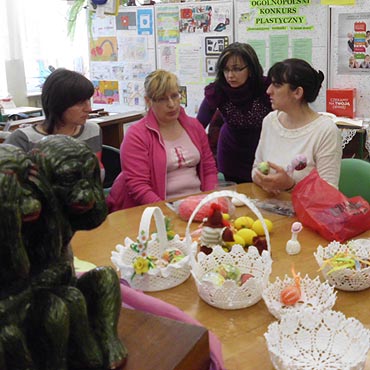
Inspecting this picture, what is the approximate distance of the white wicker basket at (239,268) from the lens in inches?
48.9

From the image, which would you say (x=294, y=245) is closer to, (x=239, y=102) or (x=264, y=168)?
(x=264, y=168)

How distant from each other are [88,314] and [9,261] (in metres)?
0.18

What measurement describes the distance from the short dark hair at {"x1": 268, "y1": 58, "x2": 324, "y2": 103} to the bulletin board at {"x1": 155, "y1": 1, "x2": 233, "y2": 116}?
6.09ft

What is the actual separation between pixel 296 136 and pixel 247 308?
3.56 feet

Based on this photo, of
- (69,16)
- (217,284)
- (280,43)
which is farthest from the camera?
(69,16)

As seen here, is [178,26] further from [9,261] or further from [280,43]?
[9,261]

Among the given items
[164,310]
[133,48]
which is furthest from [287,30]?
[164,310]

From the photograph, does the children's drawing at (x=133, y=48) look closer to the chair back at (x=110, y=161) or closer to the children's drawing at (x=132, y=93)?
the children's drawing at (x=132, y=93)

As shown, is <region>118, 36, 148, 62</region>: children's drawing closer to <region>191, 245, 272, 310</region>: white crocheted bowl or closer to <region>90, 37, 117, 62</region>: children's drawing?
<region>90, 37, 117, 62</region>: children's drawing

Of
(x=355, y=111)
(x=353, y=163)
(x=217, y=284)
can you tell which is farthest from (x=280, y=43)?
(x=217, y=284)

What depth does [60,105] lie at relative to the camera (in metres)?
2.25

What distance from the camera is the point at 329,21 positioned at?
3525 mm

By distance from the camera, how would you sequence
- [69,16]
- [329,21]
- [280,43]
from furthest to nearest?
1. [69,16]
2. [280,43]
3. [329,21]

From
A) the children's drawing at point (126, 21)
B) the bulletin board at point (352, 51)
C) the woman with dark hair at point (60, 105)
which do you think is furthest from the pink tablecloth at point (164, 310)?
the children's drawing at point (126, 21)
